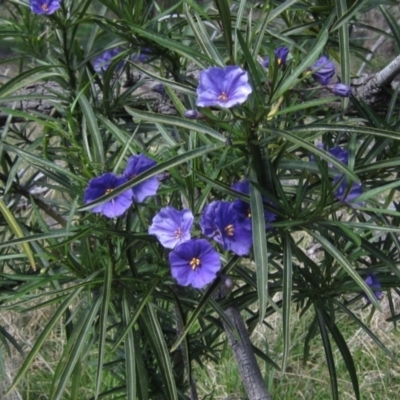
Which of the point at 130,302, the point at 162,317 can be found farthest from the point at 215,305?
the point at 162,317

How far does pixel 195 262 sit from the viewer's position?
0.75 meters

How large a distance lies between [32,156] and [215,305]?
278 mm

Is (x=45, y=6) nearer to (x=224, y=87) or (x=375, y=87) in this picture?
(x=224, y=87)

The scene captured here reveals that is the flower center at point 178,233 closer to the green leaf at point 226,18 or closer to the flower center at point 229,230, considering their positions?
the flower center at point 229,230

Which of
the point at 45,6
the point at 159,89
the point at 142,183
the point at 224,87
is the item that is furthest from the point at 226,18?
the point at 159,89

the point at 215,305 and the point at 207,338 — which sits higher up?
the point at 207,338

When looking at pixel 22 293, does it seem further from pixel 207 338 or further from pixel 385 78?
pixel 385 78

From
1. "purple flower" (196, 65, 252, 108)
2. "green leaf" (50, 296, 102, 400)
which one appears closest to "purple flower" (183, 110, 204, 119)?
"purple flower" (196, 65, 252, 108)

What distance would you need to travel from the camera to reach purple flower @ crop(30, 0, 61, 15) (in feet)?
2.98

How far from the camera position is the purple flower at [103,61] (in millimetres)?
1037

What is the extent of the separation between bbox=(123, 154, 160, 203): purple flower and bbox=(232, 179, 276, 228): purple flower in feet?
0.28

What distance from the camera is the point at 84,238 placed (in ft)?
2.78

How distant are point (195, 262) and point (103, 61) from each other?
0.44m

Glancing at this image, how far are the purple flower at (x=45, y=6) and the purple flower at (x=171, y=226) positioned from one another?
0.32m
